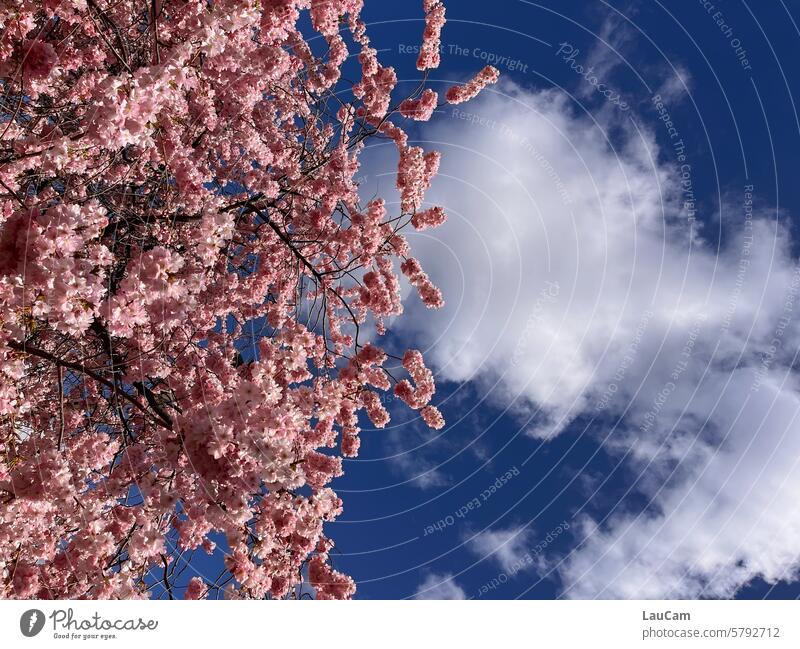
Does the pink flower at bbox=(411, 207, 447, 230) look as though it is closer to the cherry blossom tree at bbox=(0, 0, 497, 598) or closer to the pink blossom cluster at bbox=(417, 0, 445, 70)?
the cherry blossom tree at bbox=(0, 0, 497, 598)

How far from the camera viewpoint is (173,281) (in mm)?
6781

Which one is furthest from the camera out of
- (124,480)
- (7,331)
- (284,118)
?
(284,118)

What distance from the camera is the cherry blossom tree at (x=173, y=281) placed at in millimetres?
6309

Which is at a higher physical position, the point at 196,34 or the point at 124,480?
the point at 196,34

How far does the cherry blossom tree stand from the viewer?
6309 mm

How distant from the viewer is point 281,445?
6.35 metres

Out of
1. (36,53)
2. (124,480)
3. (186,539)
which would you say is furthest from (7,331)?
(186,539)

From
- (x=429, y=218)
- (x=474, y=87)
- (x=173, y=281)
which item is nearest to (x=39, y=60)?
(x=173, y=281)

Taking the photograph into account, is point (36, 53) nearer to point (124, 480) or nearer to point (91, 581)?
point (124, 480)

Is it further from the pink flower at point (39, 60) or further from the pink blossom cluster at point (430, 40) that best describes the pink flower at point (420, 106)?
the pink flower at point (39, 60)

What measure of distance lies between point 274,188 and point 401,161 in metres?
3.06

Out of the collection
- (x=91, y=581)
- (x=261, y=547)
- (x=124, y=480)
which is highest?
(x=124, y=480)

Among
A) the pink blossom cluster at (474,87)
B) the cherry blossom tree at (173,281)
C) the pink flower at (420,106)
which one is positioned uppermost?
the pink blossom cluster at (474,87)

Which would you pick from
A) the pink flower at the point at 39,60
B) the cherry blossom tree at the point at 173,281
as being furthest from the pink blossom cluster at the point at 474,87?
the pink flower at the point at 39,60
